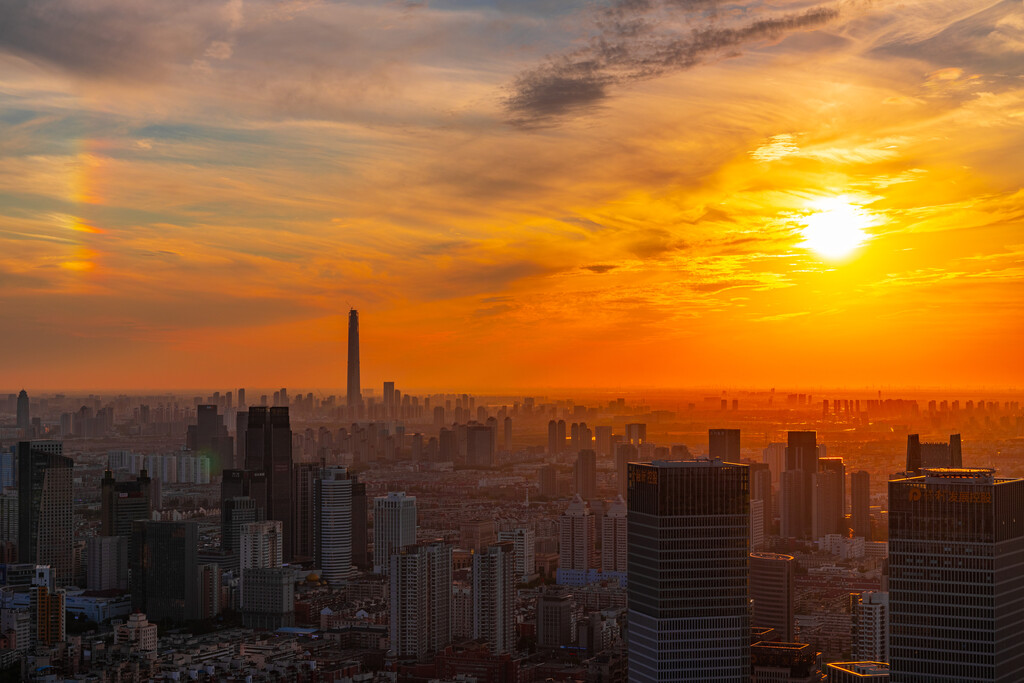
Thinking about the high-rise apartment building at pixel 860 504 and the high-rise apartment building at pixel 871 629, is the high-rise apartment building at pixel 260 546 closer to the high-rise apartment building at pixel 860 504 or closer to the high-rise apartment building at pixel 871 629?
the high-rise apartment building at pixel 860 504

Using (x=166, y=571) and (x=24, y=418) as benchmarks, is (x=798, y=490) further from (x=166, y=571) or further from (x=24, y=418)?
(x=24, y=418)

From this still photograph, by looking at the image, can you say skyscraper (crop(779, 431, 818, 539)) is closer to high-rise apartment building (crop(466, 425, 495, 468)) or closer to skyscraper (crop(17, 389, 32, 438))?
high-rise apartment building (crop(466, 425, 495, 468))

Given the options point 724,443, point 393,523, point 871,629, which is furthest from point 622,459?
point 871,629

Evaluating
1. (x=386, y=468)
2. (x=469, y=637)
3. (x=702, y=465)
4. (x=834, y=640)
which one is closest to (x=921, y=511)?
(x=702, y=465)

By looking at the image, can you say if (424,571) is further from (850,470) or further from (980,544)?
(980,544)

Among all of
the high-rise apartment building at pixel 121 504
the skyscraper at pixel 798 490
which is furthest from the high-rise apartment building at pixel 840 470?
the high-rise apartment building at pixel 121 504

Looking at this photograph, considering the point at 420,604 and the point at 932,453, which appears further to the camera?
the point at 420,604

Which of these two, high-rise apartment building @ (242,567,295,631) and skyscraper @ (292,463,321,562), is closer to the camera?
high-rise apartment building @ (242,567,295,631)

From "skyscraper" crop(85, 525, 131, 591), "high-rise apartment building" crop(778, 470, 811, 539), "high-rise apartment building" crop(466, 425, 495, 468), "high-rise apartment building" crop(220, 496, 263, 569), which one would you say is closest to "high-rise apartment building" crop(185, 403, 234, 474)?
"high-rise apartment building" crop(466, 425, 495, 468)
